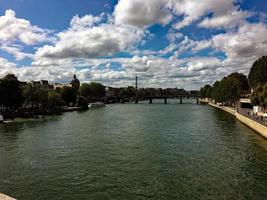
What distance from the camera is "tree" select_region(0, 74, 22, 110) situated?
90.1 meters

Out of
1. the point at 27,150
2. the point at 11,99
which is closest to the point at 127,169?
the point at 27,150

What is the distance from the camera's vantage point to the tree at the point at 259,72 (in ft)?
377

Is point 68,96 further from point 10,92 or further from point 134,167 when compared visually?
point 134,167

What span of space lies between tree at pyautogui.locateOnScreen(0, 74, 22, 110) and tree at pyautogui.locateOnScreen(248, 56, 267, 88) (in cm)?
7957

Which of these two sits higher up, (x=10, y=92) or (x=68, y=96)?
(x=10, y=92)

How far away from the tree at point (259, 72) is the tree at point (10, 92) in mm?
79572

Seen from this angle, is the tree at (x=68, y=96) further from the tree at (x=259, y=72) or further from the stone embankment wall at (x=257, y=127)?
the stone embankment wall at (x=257, y=127)

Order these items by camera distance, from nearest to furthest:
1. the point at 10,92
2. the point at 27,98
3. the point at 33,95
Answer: the point at 10,92 < the point at 27,98 < the point at 33,95

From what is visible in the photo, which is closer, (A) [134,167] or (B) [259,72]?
(A) [134,167]

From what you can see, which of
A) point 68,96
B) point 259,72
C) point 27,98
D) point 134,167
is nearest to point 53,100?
point 27,98

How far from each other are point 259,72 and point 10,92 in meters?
84.6

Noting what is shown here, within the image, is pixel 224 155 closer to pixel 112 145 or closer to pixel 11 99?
pixel 112 145

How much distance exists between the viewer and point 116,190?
78.7 ft

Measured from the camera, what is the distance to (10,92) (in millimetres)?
90688
